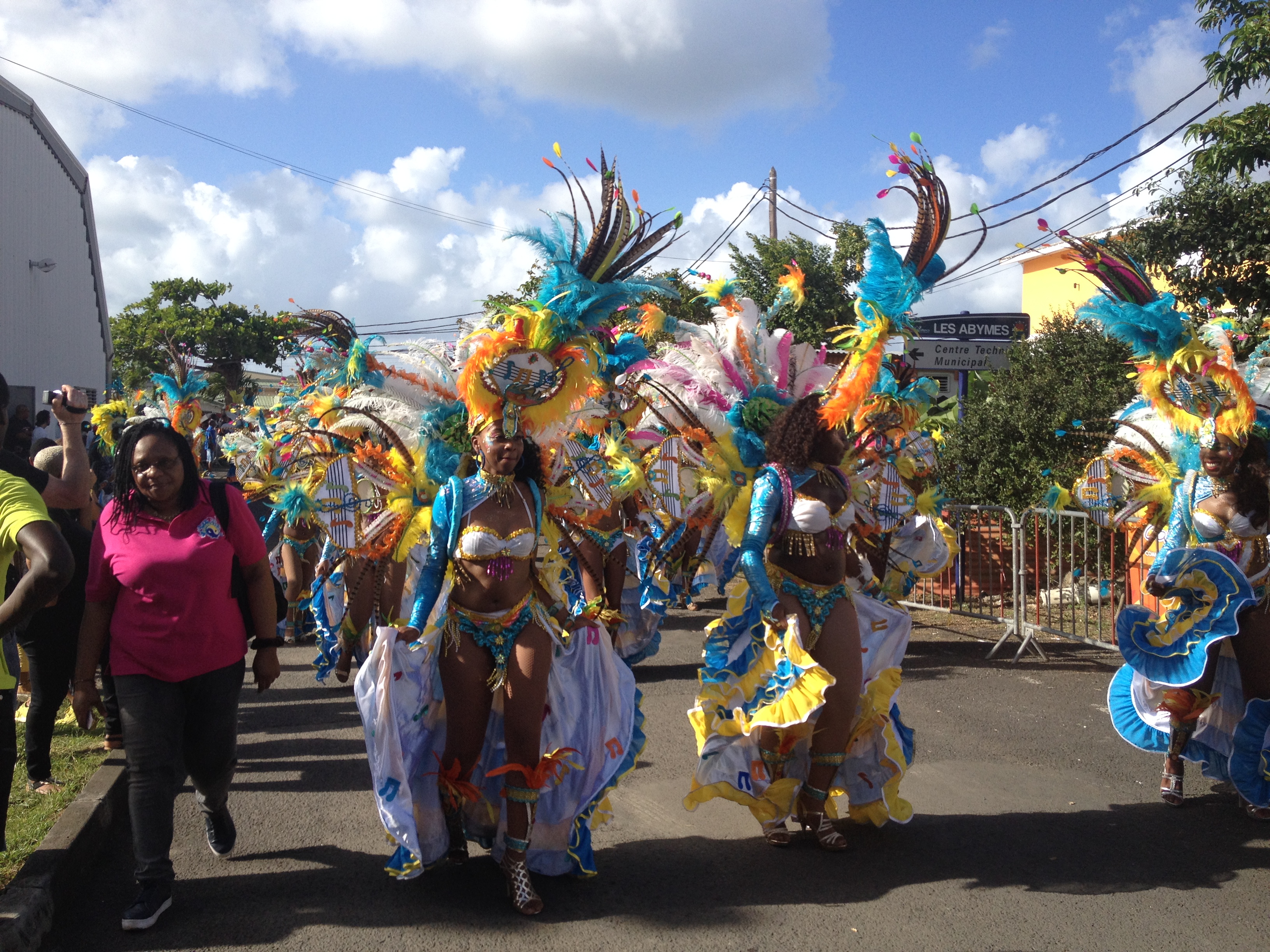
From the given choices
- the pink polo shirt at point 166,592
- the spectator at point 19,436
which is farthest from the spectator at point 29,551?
the spectator at point 19,436

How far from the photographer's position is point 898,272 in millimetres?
4652

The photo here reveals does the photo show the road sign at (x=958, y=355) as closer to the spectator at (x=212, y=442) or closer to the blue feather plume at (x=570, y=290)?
the blue feather plume at (x=570, y=290)

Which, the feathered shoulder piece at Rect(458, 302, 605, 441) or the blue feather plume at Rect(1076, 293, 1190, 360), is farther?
the blue feather plume at Rect(1076, 293, 1190, 360)

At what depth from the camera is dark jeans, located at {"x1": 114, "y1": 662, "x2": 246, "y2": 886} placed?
3.69 m

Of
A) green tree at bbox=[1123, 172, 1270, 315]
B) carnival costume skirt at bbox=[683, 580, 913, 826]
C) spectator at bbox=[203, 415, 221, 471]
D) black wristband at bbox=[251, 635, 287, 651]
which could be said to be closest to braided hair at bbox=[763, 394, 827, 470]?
carnival costume skirt at bbox=[683, 580, 913, 826]

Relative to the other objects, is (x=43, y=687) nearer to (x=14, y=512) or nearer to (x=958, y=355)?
(x=14, y=512)

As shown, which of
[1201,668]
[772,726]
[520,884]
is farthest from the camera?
[1201,668]

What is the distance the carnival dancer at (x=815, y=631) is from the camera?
4488 mm

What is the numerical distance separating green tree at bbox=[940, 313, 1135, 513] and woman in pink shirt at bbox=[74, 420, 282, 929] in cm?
900

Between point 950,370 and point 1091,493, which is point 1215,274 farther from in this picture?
point 1091,493

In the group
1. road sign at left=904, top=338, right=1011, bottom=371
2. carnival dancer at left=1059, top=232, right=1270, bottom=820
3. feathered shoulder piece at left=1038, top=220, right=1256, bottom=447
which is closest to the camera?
carnival dancer at left=1059, top=232, right=1270, bottom=820

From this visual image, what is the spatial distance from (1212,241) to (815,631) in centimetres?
712

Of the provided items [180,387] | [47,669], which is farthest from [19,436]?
[47,669]

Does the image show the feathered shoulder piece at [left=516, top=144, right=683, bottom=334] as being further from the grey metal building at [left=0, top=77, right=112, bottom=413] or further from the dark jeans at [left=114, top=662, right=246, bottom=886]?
the grey metal building at [left=0, top=77, right=112, bottom=413]
